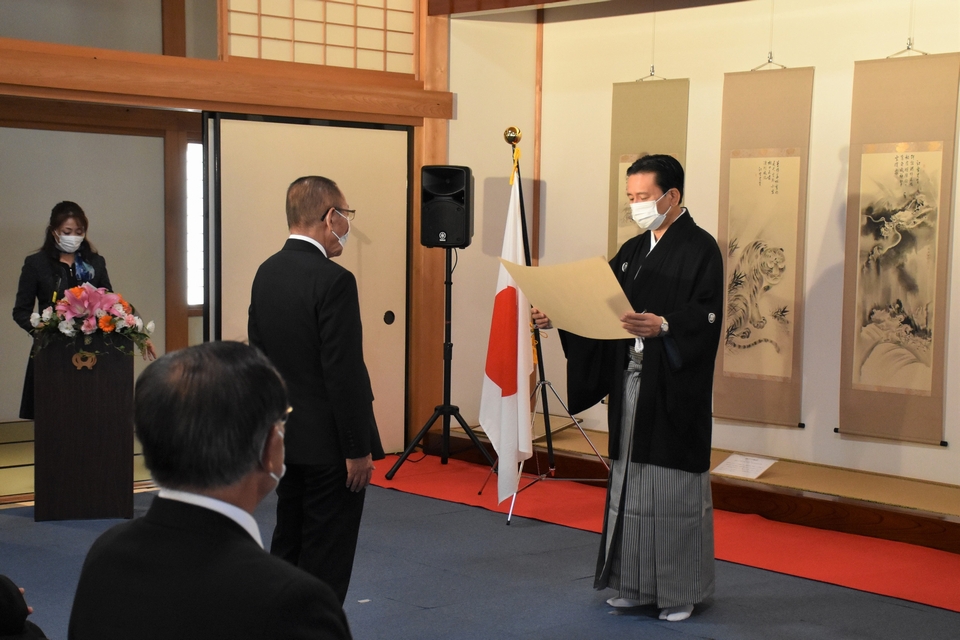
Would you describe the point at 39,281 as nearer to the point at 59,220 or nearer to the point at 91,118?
the point at 59,220

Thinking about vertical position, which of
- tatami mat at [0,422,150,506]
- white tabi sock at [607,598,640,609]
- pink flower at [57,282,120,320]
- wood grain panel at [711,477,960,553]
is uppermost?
pink flower at [57,282,120,320]

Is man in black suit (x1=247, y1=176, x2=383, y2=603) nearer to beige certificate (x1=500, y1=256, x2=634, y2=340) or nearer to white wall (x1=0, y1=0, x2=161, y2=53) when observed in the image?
beige certificate (x1=500, y1=256, x2=634, y2=340)

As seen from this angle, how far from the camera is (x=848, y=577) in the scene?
3453 millimetres

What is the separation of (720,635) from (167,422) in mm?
2356

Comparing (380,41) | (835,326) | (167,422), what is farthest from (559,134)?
(167,422)

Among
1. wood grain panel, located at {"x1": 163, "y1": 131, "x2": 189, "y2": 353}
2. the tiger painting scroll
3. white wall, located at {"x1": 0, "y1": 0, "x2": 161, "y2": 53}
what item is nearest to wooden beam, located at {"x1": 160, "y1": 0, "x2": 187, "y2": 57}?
white wall, located at {"x1": 0, "y1": 0, "x2": 161, "y2": 53}

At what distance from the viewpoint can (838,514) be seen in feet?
13.2

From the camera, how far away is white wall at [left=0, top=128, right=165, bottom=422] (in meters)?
5.97

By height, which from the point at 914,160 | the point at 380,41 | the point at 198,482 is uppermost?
the point at 380,41

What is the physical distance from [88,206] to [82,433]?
2.68 meters

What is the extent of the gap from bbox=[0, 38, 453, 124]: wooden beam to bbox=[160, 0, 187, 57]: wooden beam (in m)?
1.58

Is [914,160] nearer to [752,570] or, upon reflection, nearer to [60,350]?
[752,570]

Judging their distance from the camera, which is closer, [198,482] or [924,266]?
[198,482]

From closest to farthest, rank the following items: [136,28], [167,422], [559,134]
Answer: [167,422], [559,134], [136,28]
